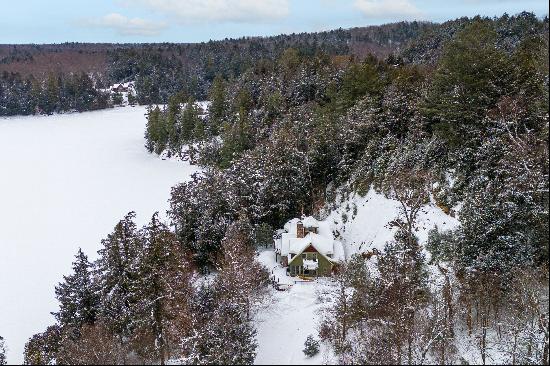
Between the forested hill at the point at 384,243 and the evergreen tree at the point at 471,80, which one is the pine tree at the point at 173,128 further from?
the evergreen tree at the point at 471,80

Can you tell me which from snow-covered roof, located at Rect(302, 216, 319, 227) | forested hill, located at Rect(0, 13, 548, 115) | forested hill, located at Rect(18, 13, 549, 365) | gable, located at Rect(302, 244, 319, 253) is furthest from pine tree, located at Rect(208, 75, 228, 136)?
gable, located at Rect(302, 244, 319, 253)

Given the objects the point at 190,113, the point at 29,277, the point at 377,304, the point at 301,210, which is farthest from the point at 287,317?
the point at 190,113

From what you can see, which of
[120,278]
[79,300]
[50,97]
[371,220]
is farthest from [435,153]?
[50,97]

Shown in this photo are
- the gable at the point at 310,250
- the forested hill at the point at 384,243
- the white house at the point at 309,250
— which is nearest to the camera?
the forested hill at the point at 384,243

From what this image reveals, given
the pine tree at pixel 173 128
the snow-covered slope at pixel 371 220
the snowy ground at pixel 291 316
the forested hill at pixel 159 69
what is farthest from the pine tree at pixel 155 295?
the forested hill at pixel 159 69

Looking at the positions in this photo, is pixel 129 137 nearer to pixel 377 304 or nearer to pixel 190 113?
pixel 190 113
